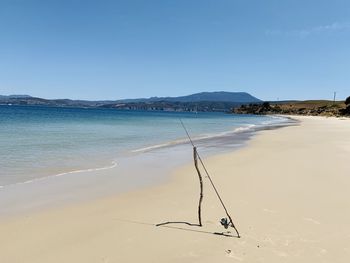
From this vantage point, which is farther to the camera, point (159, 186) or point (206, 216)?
point (159, 186)

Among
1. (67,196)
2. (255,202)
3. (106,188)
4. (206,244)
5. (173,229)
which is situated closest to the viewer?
(206,244)

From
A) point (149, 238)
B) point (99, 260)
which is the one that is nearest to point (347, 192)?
point (149, 238)

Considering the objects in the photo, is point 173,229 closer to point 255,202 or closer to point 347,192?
point 255,202

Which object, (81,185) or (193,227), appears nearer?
(193,227)

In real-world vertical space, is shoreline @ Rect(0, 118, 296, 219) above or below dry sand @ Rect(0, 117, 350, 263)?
below

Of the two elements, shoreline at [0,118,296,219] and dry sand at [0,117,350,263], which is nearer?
dry sand at [0,117,350,263]

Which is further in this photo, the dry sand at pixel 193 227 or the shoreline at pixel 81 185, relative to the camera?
the shoreline at pixel 81 185

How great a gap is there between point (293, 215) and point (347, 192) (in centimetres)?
312

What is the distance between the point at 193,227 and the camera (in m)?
7.58

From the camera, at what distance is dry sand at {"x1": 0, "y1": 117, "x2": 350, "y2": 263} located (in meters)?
6.25

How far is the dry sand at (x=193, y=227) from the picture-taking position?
6.25 metres

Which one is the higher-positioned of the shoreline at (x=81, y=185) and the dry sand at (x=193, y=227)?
the dry sand at (x=193, y=227)

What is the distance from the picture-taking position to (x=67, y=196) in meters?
10.2

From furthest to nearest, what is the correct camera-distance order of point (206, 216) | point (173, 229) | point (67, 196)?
point (67, 196), point (206, 216), point (173, 229)
